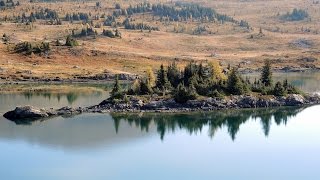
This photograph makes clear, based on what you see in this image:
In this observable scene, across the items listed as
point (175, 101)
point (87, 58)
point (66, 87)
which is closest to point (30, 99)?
point (66, 87)

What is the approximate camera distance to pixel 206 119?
101 metres

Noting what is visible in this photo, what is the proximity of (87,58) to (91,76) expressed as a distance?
2700 centimetres

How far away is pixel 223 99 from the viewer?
108 m

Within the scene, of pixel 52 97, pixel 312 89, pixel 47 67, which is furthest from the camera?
pixel 47 67

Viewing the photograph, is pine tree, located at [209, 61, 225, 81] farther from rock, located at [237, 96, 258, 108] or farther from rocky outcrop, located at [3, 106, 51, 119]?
rocky outcrop, located at [3, 106, 51, 119]

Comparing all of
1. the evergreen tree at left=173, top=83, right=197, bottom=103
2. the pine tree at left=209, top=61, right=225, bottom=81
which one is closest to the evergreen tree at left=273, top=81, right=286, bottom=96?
the pine tree at left=209, top=61, right=225, bottom=81

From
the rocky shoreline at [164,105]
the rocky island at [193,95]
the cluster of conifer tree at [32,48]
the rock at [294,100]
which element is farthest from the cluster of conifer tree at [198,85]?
the cluster of conifer tree at [32,48]

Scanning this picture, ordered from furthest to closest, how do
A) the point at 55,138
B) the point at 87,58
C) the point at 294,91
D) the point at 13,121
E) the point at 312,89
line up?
the point at 87,58 < the point at 312,89 < the point at 294,91 < the point at 13,121 < the point at 55,138

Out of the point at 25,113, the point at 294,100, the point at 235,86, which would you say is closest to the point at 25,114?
the point at 25,113

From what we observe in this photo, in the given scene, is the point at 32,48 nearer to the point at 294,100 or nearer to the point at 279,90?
the point at 279,90

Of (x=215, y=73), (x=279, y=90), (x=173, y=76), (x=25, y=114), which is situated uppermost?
(x=215, y=73)

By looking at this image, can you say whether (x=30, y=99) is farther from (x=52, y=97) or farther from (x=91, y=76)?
(x=91, y=76)

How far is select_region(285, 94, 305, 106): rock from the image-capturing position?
11138cm

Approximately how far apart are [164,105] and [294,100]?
25.9m
